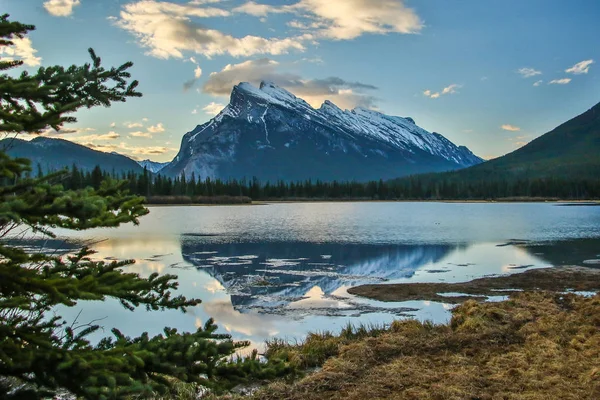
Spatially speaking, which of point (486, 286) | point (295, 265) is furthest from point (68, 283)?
point (295, 265)

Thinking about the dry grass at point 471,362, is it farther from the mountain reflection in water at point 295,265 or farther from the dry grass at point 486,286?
the mountain reflection in water at point 295,265

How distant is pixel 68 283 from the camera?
4.27 m

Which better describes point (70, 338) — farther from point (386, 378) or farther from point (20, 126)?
point (386, 378)

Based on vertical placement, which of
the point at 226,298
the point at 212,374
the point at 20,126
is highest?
the point at 20,126

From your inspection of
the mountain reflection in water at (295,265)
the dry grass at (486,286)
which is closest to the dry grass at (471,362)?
the dry grass at (486,286)

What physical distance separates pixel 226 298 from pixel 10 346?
18950mm

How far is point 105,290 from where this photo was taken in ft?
14.7

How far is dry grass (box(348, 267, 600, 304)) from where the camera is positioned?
2364cm

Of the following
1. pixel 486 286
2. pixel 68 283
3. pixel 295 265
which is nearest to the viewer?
pixel 68 283

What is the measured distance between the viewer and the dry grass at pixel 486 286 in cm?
2364

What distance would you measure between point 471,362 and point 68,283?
10.2m

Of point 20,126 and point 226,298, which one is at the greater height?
point 20,126

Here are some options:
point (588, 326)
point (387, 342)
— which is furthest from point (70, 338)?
point (588, 326)

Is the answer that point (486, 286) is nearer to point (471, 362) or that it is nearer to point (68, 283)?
point (471, 362)
